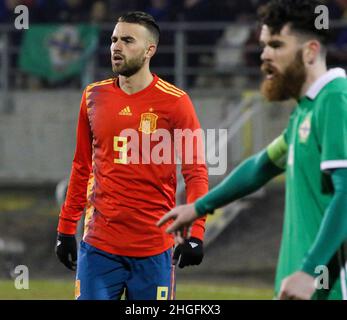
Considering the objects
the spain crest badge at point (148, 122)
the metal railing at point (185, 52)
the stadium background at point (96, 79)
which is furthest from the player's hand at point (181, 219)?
the metal railing at point (185, 52)

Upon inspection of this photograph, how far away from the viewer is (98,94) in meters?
6.50

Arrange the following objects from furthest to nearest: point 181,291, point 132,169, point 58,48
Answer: point 58,48, point 181,291, point 132,169

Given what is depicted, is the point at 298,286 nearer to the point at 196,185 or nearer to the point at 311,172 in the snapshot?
the point at 311,172

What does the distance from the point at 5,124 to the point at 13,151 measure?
395 millimetres

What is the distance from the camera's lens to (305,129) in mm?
4254

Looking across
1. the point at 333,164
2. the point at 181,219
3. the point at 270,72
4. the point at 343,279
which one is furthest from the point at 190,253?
the point at 333,164

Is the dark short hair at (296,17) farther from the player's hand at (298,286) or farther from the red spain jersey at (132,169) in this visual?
the red spain jersey at (132,169)

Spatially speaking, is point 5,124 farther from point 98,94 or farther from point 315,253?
point 315,253

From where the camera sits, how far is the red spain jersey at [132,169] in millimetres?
6266

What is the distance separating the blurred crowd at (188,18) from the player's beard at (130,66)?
927cm

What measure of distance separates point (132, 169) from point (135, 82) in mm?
532

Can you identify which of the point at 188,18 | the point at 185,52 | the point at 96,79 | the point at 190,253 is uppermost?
the point at 188,18

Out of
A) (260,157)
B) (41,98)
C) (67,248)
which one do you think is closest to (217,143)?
(41,98)

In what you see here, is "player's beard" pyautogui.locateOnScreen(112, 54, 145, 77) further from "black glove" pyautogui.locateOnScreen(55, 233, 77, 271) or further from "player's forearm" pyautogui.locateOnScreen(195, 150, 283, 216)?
"player's forearm" pyautogui.locateOnScreen(195, 150, 283, 216)
